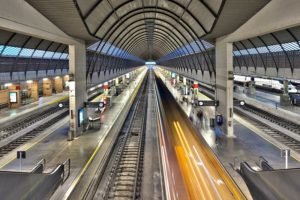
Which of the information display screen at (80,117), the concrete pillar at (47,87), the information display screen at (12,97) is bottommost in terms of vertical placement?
the information display screen at (80,117)

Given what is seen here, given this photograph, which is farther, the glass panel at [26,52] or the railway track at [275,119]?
the glass panel at [26,52]

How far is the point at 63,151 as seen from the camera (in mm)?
18203

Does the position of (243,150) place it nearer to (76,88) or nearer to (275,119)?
(275,119)

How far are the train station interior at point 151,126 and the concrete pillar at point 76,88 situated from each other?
9 cm

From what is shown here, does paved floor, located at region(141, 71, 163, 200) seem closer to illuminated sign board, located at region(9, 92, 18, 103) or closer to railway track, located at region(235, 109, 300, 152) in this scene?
railway track, located at region(235, 109, 300, 152)

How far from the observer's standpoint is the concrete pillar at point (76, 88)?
72.0 ft

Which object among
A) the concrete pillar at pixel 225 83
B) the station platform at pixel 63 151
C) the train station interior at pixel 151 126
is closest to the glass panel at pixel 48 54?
the train station interior at pixel 151 126

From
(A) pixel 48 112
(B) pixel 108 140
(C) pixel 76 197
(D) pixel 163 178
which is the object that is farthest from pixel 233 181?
(A) pixel 48 112

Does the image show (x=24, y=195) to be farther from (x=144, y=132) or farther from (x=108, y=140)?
(x=144, y=132)

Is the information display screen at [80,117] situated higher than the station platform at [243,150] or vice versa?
the information display screen at [80,117]

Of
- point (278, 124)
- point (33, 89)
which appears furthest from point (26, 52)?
point (278, 124)

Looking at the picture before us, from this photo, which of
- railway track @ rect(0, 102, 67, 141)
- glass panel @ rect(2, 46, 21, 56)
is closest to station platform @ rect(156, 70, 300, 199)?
railway track @ rect(0, 102, 67, 141)

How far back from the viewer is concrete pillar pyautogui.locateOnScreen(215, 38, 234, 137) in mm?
21438

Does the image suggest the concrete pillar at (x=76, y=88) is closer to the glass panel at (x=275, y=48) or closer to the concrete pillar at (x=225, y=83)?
the concrete pillar at (x=225, y=83)
